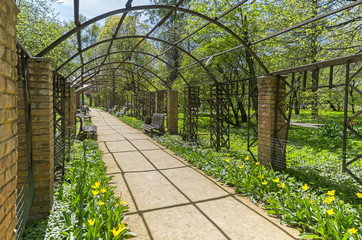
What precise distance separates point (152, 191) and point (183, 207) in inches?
34.0

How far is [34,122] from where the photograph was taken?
9.98ft

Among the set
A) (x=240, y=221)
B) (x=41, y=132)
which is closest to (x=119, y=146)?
(x=41, y=132)

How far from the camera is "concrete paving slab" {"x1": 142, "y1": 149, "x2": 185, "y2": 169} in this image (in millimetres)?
5895

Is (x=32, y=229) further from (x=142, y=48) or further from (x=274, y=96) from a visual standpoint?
(x=142, y=48)

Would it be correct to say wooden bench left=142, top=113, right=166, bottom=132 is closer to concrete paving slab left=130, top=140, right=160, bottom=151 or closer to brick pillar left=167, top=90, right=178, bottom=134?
brick pillar left=167, top=90, right=178, bottom=134

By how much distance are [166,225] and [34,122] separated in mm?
2352

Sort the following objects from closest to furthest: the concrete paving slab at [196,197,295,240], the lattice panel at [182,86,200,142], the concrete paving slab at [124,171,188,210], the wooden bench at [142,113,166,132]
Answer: the concrete paving slab at [196,197,295,240]
the concrete paving slab at [124,171,188,210]
the lattice panel at [182,86,200,142]
the wooden bench at [142,113,166,132]

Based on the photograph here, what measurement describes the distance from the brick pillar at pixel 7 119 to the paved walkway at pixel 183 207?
1773 millimetres

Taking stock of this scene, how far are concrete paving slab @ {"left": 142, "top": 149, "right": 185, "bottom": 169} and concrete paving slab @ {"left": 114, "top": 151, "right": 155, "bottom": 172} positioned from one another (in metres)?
0.21

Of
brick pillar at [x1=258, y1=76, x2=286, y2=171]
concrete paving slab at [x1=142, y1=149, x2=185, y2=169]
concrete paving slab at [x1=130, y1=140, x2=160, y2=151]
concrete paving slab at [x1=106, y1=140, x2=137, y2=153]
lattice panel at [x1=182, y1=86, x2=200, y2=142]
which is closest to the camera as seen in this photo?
brick pillar at [x1=258, y1=76, x2=286, y2=171]

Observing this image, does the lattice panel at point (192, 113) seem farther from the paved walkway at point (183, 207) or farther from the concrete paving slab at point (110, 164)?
the concrete paving slab at point (110, 164)

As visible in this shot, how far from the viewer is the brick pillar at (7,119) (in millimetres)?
1296

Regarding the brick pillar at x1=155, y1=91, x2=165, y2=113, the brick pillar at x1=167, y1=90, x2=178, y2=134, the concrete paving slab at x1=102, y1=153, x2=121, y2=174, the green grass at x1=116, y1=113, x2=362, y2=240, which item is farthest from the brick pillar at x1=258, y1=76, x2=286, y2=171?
the brick pillar at x1=155, y1=91, x2=165, y2=113

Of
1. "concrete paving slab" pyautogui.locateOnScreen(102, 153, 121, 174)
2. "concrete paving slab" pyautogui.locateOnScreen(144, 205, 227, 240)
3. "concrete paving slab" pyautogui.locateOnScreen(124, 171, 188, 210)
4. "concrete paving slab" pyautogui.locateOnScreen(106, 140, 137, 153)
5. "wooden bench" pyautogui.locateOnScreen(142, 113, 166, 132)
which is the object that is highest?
"wooden bench" pyautogui.locateOnScreen(142, 113, 166, 132)
